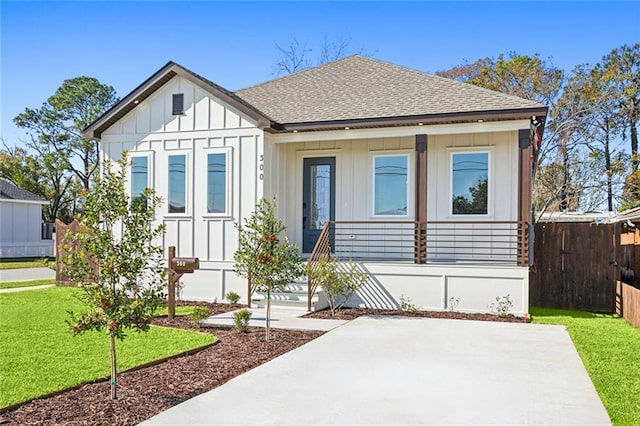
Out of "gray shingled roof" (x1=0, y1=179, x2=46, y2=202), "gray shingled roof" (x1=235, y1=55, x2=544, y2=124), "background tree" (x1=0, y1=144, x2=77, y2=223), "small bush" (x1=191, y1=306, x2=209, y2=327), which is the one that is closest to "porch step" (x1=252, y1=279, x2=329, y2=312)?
"small bush" (x1=191, y1=306, x2=209, y2=327)

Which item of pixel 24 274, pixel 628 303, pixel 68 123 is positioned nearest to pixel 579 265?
pixel 628 303

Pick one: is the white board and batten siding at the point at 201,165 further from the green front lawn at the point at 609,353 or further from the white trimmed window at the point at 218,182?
the green front lawn at the point at 609,353

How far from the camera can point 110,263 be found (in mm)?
4719

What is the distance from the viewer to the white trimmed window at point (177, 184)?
12203 millimetres

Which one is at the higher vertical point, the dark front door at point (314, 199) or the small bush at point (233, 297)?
the dark front door at point (314, 199)

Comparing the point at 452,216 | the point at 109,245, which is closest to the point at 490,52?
the point at 452,216

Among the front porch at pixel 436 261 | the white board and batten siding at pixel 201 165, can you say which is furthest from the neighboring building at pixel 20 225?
the front porch at pixel 436 261

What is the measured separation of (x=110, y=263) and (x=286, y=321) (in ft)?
15.9

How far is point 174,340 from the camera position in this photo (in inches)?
294

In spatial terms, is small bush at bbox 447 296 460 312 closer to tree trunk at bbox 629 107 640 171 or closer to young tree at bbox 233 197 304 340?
young tree at bbox 233 197 304 340

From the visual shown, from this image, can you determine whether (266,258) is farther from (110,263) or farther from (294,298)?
(110,263)

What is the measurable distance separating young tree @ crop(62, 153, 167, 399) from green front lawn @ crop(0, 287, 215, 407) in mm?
332

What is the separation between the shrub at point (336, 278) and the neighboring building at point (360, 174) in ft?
1.01

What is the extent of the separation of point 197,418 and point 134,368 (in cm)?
183
